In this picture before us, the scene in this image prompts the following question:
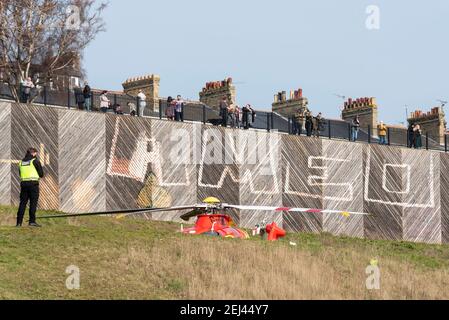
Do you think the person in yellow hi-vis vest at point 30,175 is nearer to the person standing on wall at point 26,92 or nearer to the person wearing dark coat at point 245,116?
the person standing on wall at point 26,92

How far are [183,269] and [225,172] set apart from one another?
811 inches

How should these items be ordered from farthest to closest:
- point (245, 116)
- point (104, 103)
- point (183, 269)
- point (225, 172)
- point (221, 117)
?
point (245, 116) < point (221, 117) < point (225, 172) < point (104, 103) < point (183, 269)

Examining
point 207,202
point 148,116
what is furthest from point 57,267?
point 148,116

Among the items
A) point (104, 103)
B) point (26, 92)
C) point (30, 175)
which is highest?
point (26, 92)

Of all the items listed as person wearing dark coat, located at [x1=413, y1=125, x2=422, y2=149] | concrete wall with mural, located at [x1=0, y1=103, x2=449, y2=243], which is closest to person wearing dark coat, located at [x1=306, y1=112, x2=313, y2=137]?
concrete wall with mural, located at [x1=0, y1=103, x2=449, y2=243]

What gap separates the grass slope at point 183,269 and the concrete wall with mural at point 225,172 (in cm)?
1016

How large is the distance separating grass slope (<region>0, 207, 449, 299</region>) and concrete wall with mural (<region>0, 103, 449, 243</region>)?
1016 centimetres

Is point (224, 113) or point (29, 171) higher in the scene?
point (224, 113)

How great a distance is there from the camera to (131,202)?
44.8 metres

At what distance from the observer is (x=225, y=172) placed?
4781 cm

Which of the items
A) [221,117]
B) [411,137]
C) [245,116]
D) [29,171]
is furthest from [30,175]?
[411,137]

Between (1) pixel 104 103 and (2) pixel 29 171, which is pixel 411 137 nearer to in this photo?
(1) pixel 104 103

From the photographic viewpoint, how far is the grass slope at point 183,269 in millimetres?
25516

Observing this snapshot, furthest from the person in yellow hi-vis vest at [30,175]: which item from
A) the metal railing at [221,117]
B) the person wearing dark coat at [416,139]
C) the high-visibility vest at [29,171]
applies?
the person wearing dark coat at [416,139]
